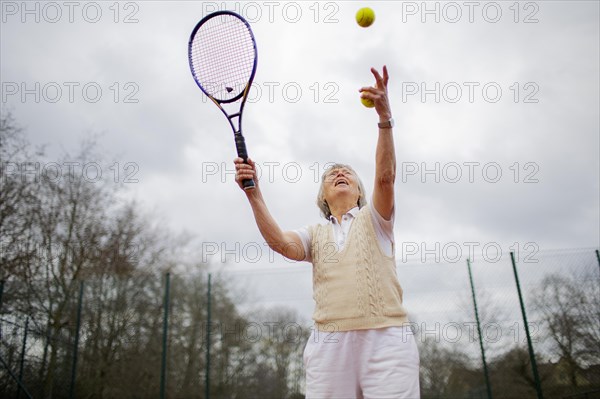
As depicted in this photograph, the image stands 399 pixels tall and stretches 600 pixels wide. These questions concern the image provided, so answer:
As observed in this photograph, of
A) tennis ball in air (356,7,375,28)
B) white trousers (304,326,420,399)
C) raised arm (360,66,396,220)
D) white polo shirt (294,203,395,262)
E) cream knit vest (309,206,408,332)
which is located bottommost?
white trousers (304,326,420,399)

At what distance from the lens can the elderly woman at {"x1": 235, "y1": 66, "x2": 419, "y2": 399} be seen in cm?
183

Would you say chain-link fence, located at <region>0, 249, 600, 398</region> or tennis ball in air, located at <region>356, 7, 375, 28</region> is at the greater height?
tennis ball in air, located at <region>356, 7, 375, 28</region>

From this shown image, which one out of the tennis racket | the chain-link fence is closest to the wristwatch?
the tennis racket

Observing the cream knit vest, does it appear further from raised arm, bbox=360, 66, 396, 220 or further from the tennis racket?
the tennis racket

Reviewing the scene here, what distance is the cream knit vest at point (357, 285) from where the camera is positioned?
1925 millimetres

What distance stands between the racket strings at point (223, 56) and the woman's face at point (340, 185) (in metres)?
1.12

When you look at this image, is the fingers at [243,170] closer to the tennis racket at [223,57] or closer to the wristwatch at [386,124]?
the wristwatch at [386,124]

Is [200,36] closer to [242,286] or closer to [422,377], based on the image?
[242,286]

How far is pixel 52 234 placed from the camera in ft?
41.3

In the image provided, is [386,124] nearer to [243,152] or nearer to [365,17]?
[243,152]

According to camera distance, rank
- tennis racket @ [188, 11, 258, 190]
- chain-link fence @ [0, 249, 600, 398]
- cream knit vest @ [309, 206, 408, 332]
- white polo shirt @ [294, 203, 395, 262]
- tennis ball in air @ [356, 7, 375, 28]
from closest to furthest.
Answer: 1. cream knit vest @ [309, 206, 408, 332]
2. white polo shirt @ [294, 203, 395, 262]
3. tennis racket @ [188, 11, 258, 190]
4. tennis ball in air @ [356, 7, 375, 28]
5. chain-link fence @ [0, 249, 600, 398]

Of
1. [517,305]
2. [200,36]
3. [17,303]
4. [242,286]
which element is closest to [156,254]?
[17,303]

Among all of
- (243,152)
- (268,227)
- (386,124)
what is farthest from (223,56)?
(386,124)

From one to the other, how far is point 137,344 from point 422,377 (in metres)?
7.56
